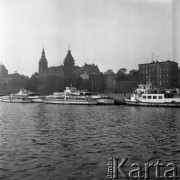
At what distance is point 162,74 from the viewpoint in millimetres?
131875

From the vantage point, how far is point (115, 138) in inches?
958

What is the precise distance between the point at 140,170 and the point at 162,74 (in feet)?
398

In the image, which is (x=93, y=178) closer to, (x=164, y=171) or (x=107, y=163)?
(x=107, y=163)

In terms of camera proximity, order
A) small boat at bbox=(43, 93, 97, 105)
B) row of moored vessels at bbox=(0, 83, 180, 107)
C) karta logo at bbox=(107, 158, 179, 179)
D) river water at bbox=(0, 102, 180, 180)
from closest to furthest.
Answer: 1. karta logo at bbox=(107, 158, 179, 179)
2. river water at bbox=(0, 102, 180, 180)
3. row of moored vessels at bbox=(0, 83, 180, 107)
4. small boat at bbox=(43, 93, 97, 105)

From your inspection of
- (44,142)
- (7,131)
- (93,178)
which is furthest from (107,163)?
(7,131)

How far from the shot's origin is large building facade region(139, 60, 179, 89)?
130m

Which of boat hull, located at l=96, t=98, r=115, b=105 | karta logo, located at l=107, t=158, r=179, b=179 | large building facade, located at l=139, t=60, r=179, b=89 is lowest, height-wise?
karta logo, located at l=107, t=158, r=179, b=179

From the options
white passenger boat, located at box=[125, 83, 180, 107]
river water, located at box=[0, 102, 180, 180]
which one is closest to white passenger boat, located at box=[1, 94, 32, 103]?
white passenger boat, located at box=[125, 83, 180, 107]

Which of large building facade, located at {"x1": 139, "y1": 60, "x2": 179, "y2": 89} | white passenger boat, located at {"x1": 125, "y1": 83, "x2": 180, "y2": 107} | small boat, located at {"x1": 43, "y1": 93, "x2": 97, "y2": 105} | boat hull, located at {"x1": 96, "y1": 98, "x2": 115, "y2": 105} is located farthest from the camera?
large building facade, located at {"x1": 139, "y1": 60, "x2": 179, "y2": 89}

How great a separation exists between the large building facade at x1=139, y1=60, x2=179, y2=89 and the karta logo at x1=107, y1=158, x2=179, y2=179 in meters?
117

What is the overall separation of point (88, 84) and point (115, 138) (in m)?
121

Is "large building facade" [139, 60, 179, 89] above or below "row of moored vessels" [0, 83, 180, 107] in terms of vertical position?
above

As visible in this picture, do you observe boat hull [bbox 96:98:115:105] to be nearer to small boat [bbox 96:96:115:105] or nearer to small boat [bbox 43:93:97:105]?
small boat [bbox 96:96:115:105]

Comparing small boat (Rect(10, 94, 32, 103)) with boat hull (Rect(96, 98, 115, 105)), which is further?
small boat (Rect(10, 94, 32, 103))
